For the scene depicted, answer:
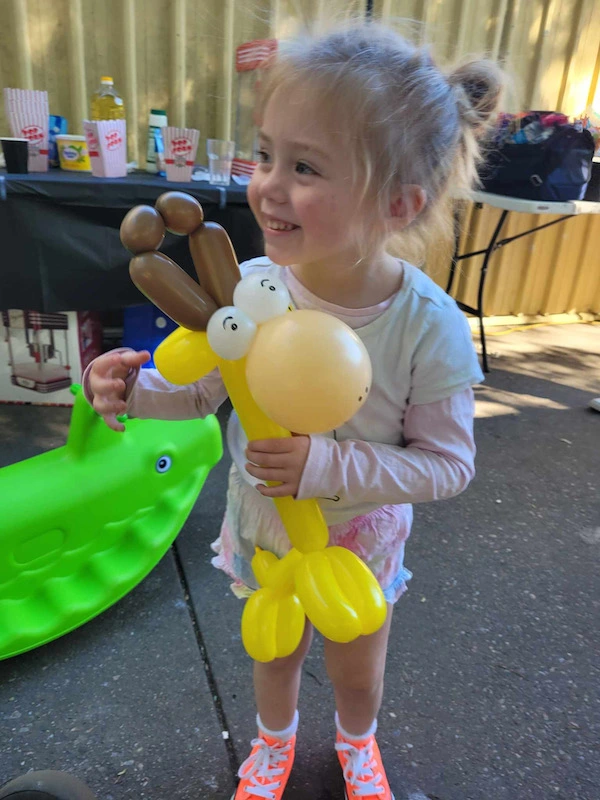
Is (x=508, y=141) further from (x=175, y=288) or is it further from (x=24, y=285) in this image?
(x=175, y=288)

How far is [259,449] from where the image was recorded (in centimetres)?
83

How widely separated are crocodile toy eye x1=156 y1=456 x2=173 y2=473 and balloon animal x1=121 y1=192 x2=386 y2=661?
843 mm

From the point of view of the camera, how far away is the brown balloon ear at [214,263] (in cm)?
83

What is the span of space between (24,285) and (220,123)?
142 cm

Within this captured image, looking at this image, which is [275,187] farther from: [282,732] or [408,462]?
[282,732]

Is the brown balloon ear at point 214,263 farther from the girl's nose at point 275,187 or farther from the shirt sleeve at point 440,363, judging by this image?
the shirt sleeve at point 440,363

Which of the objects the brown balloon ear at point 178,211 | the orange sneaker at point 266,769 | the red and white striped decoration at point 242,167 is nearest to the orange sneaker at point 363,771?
the orange sneaker at point 266,769

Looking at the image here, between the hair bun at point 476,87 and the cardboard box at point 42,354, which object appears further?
the cardboard box at point 42,354

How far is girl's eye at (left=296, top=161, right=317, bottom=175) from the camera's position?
81 cm

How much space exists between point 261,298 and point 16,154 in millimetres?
1981

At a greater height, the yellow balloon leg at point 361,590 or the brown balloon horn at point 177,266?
the brown balloon horn at point 177,266

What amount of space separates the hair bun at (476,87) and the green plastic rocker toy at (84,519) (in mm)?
969

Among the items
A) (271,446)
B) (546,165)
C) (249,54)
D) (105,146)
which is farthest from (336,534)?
(546,165)

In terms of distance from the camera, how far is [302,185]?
2.66ft
